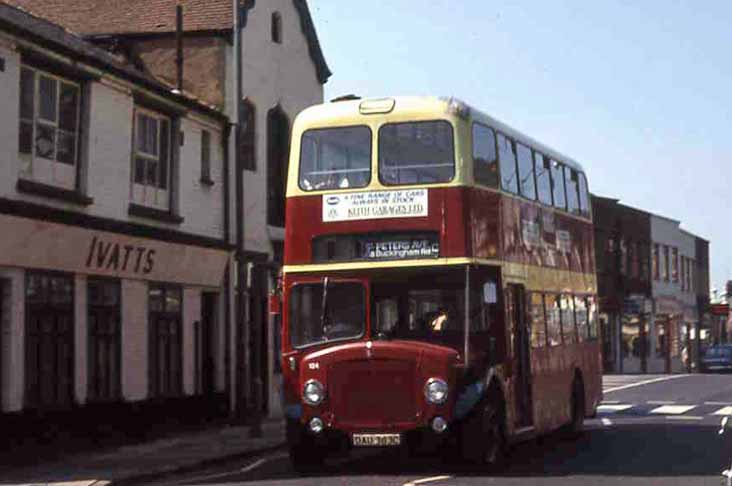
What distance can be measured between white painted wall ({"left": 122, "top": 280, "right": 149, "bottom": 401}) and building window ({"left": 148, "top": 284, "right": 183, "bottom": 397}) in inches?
17.7

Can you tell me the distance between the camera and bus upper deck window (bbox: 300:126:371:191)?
18969 millimetres

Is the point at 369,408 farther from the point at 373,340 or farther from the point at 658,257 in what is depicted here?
the point at 658,257

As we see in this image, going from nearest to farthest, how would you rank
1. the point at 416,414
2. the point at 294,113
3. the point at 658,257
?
the point at 416,414 < the point at 294,113 < the point at 658,257

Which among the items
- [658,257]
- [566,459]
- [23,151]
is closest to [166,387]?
[23,151]

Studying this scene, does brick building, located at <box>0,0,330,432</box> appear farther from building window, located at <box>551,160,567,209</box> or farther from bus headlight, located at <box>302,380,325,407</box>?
building window, located at <box>551,160,567,209</box>

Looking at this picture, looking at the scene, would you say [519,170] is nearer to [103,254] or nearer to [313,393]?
[313,393]

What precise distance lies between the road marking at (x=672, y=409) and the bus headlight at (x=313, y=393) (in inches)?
632

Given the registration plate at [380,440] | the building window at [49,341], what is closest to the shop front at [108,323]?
the building window at [49,341]

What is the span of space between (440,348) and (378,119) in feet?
10.1

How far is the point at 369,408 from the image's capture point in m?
17.9

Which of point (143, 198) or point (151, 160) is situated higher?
point (151, 160)

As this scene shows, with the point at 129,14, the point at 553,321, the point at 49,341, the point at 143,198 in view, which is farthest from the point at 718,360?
the point at 49,341

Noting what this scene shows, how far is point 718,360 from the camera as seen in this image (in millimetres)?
71125

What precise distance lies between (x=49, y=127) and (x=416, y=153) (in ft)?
21.6
